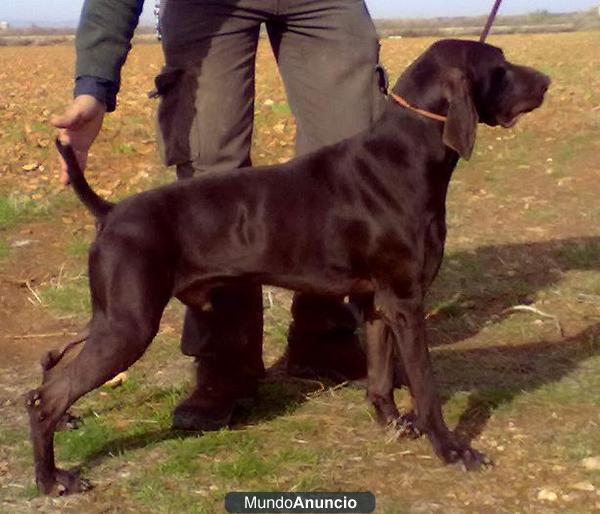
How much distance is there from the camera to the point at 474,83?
149 inches

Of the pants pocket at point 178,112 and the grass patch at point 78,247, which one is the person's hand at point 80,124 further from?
the grass patch at point 78,247

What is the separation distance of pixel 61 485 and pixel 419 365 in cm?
138

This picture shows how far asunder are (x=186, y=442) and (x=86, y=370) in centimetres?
68

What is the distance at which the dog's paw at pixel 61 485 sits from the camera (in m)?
3.71

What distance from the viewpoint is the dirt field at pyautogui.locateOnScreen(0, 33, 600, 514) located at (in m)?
3.75

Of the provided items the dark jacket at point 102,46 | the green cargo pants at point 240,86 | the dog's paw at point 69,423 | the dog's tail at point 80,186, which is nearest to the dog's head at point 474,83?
the green cargo pants at point 240,86

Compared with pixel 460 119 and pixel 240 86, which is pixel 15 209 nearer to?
pixel 240 86

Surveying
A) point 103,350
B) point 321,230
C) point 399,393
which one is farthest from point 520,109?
point 103,350

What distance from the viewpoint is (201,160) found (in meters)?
4.30

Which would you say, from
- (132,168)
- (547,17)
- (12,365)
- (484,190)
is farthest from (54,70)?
(547,17)

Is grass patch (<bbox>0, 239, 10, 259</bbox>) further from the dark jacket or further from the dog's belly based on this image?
the dog's belly

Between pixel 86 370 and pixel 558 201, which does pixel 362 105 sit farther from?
pixel 558 201

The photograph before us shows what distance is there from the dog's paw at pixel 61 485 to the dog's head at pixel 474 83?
1812 mm

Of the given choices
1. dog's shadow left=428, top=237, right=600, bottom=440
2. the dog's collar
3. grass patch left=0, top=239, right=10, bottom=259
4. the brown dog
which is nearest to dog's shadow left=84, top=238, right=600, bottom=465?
dog's shadow left=428, top=237, right=600, bottom=440
